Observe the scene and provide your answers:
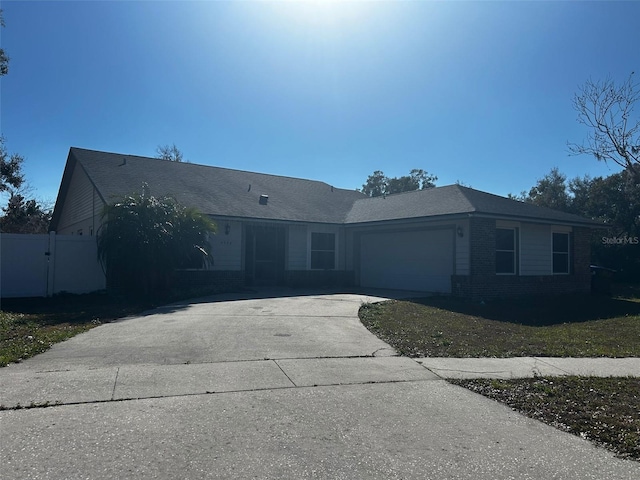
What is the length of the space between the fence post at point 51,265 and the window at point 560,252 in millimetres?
16873

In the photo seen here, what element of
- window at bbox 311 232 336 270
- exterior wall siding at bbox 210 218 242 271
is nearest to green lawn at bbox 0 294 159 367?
exterior wall siding at bbox 210 218 242 271

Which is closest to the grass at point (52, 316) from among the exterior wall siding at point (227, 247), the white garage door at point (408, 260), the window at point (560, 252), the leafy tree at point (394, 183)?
the exterior wall siding at point (227, 247)

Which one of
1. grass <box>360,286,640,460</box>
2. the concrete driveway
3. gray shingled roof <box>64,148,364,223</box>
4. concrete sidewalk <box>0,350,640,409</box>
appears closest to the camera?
the concrete driveway

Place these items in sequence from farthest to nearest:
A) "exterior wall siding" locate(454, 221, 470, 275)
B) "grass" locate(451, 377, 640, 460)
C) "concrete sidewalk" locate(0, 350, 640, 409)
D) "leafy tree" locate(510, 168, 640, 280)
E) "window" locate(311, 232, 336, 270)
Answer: "leafy tree" locate(510, 168, 640, 280) < "window" locate(311, 232, 336, 270) < "exterior wall siding" locate(454, 221, 470, 275) < "concrete sidewalk" locate(0, 350, 640, 409) < "grass" locate(451, 377, 640, 460)

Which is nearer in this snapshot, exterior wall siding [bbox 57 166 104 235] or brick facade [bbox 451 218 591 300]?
brick facade [bbox 451 218 591 300]

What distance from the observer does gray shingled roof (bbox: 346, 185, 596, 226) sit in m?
16.4

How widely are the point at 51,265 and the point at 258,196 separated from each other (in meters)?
8.30

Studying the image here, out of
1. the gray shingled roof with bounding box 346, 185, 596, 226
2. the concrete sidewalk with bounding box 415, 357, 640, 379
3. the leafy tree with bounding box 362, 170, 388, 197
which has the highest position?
the leafy tree with bounding box 362, 170, 388, 197

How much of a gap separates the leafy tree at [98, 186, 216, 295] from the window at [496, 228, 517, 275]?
9.65 metres

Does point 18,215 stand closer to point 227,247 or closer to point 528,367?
point 227,247

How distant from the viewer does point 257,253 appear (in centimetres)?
1928

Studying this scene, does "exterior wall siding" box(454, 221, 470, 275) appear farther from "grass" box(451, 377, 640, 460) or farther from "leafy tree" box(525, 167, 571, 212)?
"leafy tree" box(525, 167, 571, 212)

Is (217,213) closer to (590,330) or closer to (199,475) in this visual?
(590,330)

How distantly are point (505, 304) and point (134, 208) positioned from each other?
11.3 metres
